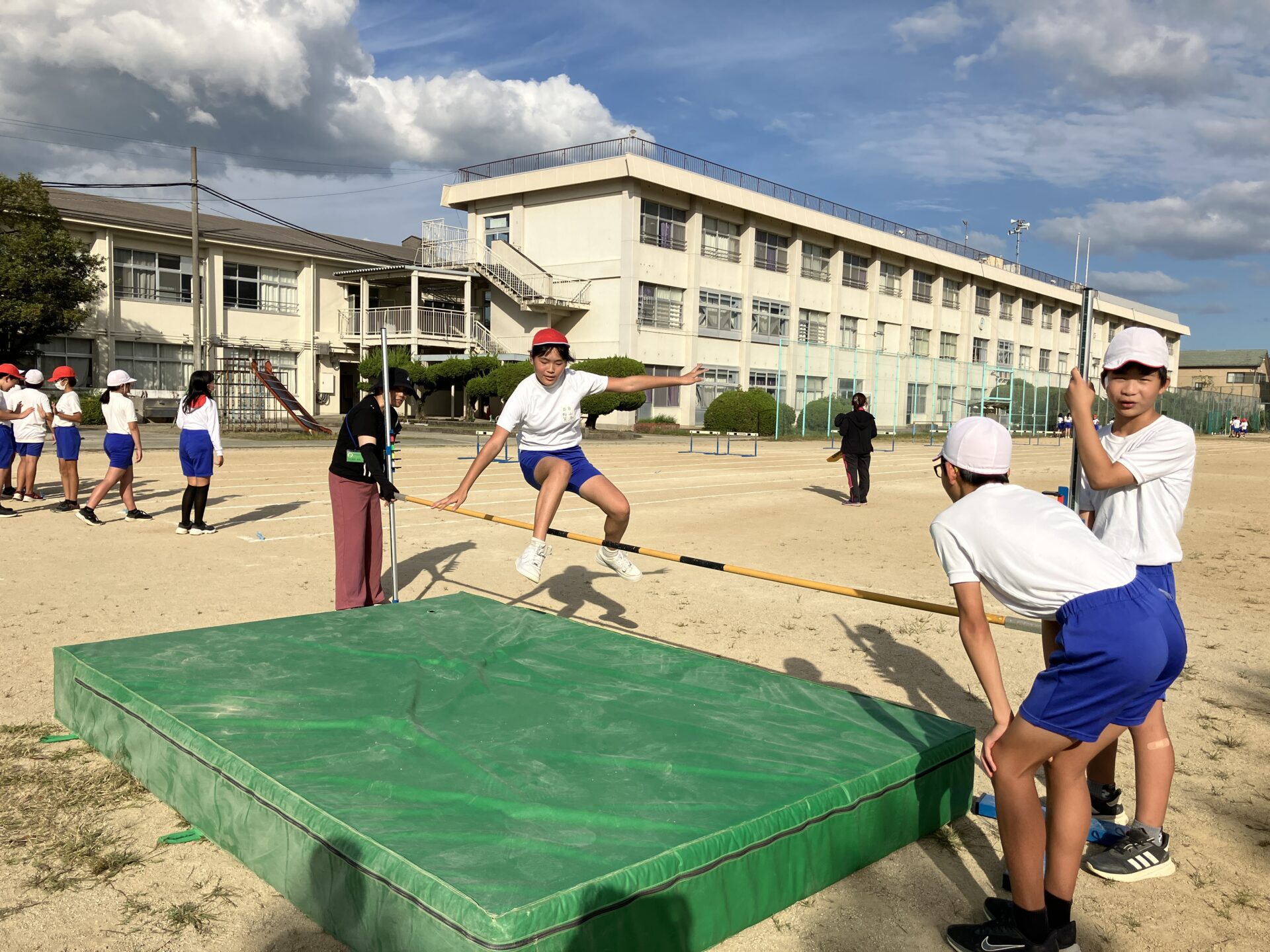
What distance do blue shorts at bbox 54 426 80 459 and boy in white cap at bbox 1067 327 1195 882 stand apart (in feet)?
42.2

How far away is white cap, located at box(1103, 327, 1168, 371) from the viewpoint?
3639mm

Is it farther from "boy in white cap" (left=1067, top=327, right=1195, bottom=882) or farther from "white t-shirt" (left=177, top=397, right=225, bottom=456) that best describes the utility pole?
"boy in white cap" (left=1067, top=327, right=1195, bottom=882)

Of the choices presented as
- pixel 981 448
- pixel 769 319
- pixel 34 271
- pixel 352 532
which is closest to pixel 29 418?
pixel 352 532

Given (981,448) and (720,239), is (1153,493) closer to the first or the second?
(981,448)

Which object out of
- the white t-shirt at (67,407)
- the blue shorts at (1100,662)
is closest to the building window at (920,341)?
the white t-shirt at (67,407)

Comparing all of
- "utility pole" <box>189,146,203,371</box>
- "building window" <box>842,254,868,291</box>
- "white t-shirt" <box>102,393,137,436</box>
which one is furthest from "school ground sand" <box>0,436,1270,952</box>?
"building window" <box>842,254,868,291</box>

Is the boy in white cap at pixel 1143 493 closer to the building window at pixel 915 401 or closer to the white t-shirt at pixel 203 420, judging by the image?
the white t-shirt at pixel 203 420

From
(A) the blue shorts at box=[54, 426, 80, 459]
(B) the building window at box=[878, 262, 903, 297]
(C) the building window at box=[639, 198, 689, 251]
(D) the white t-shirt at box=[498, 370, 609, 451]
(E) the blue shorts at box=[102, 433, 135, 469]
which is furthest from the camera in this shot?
(B) the building window at box=[878, 262, 903, 297]

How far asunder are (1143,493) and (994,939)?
1.81 m

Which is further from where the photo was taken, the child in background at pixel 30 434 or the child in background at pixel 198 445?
the child in background at pixel 30 434

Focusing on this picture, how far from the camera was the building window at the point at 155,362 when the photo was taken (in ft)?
133

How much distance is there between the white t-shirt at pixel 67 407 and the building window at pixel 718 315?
34.8 m

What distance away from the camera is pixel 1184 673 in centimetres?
661

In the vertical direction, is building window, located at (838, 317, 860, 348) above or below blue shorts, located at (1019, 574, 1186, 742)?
above
